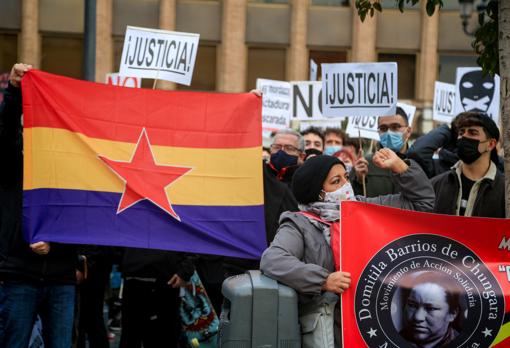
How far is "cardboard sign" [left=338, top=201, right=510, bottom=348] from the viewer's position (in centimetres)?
464

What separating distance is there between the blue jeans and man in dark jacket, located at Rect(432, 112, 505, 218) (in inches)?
93.6

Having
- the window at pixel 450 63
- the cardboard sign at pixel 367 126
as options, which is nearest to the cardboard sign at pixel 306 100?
the cardboard sign at pixel 367 126

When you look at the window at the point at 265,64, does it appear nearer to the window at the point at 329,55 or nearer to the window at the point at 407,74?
the window at the point at 329,55

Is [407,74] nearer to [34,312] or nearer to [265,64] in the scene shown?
[265,64]

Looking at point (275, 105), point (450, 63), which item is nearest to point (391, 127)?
point (275, 105)

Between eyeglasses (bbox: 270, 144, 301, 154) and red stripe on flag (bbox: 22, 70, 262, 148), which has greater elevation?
red stripe on flag (bbox: 22, 70, 262, 148)

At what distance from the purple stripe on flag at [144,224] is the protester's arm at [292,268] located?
1663mm

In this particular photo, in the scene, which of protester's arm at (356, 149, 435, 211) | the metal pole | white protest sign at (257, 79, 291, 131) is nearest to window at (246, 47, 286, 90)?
white protest sign at (257, 79, 291, 131)

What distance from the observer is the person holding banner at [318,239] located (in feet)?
15.3

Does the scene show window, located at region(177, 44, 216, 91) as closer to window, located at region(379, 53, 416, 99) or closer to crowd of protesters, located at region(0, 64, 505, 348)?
window, located at region(379, 53, 416, 99)

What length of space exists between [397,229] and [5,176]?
8.79 feet

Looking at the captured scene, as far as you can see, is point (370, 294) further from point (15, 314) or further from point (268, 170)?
point (268, 170)

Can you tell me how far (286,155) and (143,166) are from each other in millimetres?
1791

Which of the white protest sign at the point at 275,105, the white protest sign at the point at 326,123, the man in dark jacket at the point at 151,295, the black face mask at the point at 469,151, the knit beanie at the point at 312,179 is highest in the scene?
the white protest sign at the point at 275,105
